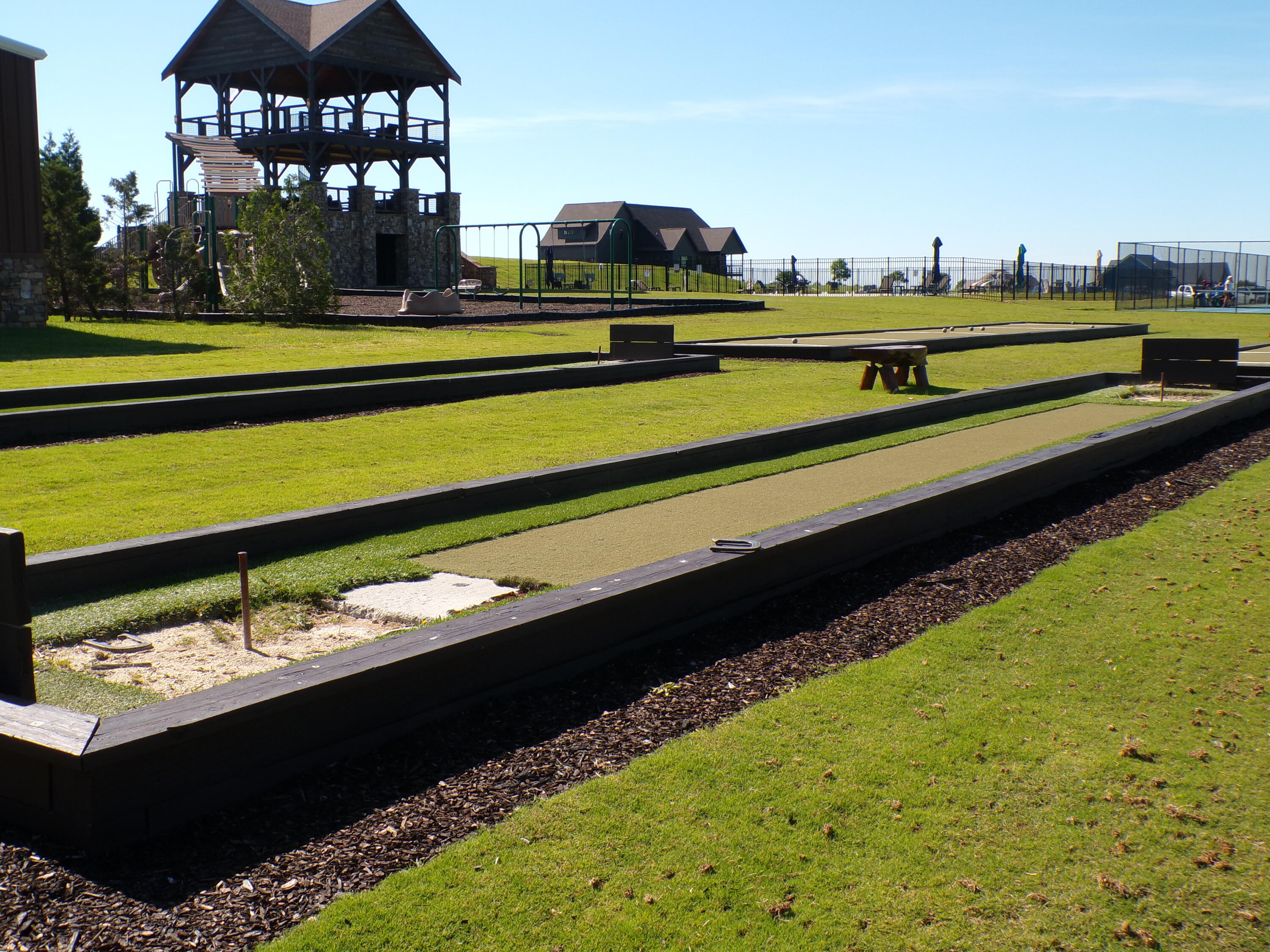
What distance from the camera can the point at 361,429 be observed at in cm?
1062

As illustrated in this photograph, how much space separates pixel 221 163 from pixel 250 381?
97.4 ft

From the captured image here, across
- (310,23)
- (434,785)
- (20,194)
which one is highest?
(310,23)

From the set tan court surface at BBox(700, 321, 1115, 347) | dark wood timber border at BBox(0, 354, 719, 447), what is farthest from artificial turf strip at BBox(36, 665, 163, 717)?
tan court surface at BBox(700, 321, 1115, 347)

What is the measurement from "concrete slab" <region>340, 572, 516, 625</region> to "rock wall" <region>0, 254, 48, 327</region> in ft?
66.5

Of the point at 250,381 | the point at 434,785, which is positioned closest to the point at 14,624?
the point at 434,785

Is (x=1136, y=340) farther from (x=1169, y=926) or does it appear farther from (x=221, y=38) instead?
(x=221, y=38)

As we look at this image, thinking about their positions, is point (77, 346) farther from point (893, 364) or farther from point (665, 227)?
point (665, 227)

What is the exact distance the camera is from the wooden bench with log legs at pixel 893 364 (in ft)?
46.7

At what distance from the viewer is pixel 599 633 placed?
4617 mm

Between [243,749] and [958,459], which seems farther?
[958,459]

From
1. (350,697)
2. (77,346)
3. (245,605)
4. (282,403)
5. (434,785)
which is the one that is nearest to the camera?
(434,785)

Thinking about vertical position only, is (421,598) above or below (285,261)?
below

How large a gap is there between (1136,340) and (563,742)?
24875 millimetres

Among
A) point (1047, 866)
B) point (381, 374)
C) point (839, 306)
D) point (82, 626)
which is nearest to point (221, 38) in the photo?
point (839, 306)
